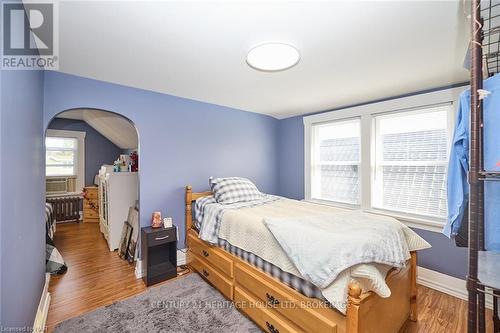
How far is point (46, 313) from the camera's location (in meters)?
1.91

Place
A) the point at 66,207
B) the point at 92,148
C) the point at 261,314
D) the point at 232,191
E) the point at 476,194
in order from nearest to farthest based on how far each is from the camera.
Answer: the point at 476,194 < the point at 261,314 < the point at 232,191 < the point at 66,207 < the point at 92,148

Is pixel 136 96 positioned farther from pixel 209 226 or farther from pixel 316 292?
pixel 316 292

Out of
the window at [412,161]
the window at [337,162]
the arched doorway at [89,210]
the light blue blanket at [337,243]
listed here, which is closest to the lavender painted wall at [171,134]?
the arched doorway at [89,210]

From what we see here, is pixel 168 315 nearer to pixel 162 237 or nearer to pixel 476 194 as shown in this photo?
pixel 162 237

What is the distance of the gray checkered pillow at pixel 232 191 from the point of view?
2730mm

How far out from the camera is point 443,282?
2344 mm

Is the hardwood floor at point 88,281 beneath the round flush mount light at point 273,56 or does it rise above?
beneath

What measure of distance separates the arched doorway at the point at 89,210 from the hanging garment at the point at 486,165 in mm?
2816

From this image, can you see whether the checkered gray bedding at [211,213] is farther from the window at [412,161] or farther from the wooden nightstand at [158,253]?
the window at [412,161]

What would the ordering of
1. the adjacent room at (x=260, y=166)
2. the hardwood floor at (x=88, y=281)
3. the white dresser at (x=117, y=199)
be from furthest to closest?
1. the white dresser at (x=117, y=199)
2. the hardwood floor at (x=88, y=281)
3. the adjacent room at (x=260, y=166)

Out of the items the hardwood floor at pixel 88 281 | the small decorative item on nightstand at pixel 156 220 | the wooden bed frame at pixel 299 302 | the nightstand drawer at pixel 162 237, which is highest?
the small decorative item on nightstand at pixel 156 220

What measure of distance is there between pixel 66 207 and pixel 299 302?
18.4 feet

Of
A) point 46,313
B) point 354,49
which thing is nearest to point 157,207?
point 46,313

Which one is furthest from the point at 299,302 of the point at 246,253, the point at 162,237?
the point at 162,237
